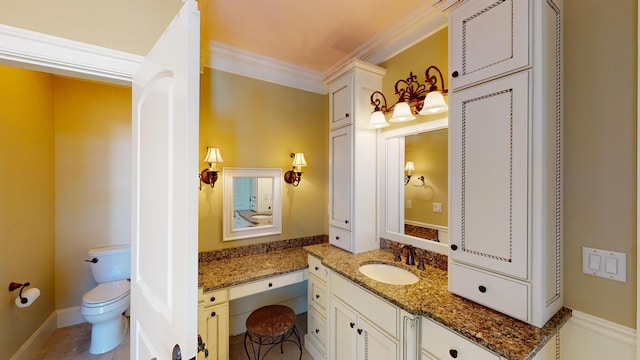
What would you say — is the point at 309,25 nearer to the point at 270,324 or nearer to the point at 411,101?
the point at 411,101

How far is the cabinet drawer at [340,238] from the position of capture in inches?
83.9

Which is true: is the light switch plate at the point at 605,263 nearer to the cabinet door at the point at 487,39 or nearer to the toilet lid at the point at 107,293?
the cabinet door at the point at 487,39

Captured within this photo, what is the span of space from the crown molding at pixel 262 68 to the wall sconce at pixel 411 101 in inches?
37.4

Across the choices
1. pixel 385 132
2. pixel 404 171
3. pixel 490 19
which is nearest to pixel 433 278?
pixel 404 171

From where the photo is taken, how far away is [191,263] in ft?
2.19

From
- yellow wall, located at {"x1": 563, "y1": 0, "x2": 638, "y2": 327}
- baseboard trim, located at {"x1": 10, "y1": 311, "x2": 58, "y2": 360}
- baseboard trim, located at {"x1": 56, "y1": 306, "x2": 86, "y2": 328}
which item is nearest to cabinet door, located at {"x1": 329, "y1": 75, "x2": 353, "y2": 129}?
yellow wall, located at {"x1": 563, "y1": 0, "x2": 638, "y2": 327}

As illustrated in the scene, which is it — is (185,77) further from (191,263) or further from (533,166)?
(533,166)

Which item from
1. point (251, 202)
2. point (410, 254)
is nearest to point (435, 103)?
point (410, 254)

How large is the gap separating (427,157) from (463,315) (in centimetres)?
109

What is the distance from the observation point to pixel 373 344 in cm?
146

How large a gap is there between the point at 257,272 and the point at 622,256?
83.0 inches

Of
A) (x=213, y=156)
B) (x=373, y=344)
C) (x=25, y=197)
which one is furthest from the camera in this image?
(x=213, y=156)

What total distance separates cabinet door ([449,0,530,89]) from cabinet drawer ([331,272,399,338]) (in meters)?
1.29

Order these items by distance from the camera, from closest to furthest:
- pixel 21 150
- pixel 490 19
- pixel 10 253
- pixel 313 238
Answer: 1. pixel 490 19
2. pixel 10 253
3. pixel 21 150
4. pixel 313 238
